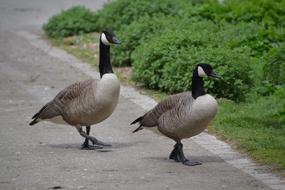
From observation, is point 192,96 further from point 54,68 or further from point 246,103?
point 54,68

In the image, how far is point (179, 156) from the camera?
9961 mm

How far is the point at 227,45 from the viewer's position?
1479 centimetres

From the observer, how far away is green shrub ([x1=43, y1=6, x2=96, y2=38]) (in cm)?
1917

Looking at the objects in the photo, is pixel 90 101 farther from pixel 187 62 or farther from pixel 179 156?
pixel 187 62

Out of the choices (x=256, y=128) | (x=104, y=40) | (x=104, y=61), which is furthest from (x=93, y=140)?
(x=256, y=128)

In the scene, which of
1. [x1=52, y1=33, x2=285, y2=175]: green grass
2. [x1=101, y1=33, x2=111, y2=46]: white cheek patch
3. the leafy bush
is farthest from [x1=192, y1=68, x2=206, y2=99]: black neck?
the leafy bush

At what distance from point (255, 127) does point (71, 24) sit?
8.30 metres

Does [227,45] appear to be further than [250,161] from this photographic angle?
Yes

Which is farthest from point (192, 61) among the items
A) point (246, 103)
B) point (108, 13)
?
point (108, 13)

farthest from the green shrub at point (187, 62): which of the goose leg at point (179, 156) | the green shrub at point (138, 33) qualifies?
the goose leg at point (179, 156)

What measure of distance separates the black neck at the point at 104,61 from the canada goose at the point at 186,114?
2.57ft

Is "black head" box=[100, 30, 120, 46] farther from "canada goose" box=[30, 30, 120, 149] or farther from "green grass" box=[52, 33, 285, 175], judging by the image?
"green grass" box=[52, 33, 285, 175]

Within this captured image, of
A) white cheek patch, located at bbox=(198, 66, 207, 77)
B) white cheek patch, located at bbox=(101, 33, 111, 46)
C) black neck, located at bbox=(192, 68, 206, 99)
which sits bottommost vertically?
black neck, located at bbox=(192, 68, 206, 99)

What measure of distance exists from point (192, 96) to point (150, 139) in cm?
157
